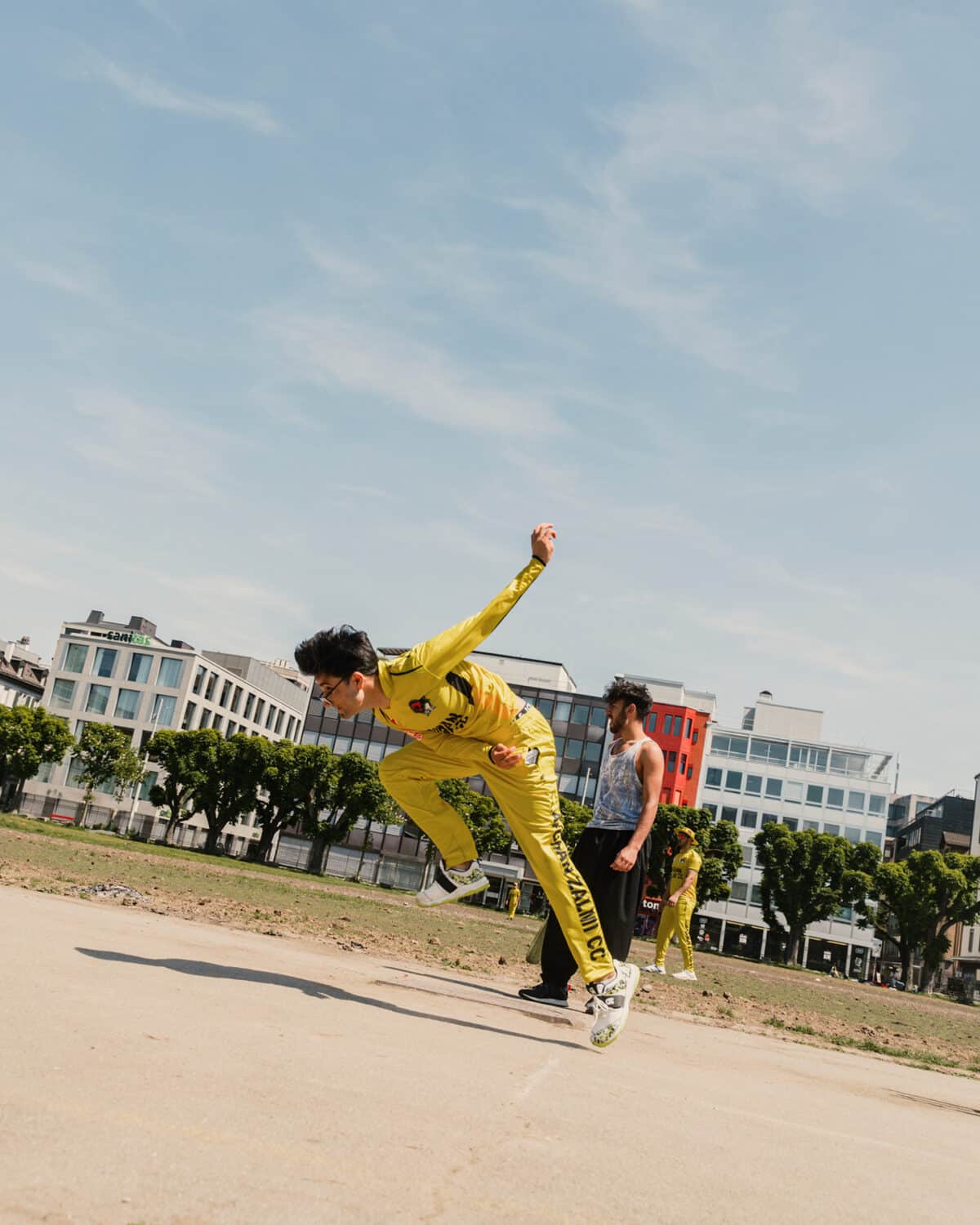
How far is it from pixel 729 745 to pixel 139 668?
52.5 meters

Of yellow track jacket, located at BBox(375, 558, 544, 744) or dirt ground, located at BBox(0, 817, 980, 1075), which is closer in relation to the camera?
yellow track jacket, located at BBox(375, 558, 544, 744)

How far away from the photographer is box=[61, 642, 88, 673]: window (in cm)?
9431

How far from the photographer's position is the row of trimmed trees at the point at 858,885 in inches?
2484

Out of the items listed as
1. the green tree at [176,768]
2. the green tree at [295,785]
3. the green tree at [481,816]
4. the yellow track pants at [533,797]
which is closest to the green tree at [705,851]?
the green tree at [481,816]

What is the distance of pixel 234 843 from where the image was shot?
102 m

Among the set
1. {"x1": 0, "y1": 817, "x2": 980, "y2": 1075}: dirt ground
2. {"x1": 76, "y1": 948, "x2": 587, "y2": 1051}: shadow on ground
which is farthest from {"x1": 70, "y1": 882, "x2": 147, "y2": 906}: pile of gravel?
{"x1": 76, "y1": 948, "x2": 587, "y2": 1051}: shadow on ground

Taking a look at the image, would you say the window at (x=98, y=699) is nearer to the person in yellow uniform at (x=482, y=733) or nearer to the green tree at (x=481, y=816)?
the green tree at (x=481, y=816)

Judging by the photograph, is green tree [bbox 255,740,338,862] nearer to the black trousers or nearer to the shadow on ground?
the black trousers

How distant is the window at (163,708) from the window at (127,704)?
153 centimetres

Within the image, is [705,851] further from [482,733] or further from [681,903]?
[482,733]

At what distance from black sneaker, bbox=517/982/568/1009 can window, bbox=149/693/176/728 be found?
88.9m

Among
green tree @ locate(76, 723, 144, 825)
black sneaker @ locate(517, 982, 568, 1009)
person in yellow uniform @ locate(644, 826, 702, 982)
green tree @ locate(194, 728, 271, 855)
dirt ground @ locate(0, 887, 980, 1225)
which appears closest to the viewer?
dirt ground @ locate(0, 887, 980, 1225)

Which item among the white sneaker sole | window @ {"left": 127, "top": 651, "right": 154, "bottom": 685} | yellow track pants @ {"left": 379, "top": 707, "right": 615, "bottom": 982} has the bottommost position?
the white sneaker sole

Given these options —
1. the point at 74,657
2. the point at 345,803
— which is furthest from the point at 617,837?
the point at 74,657
